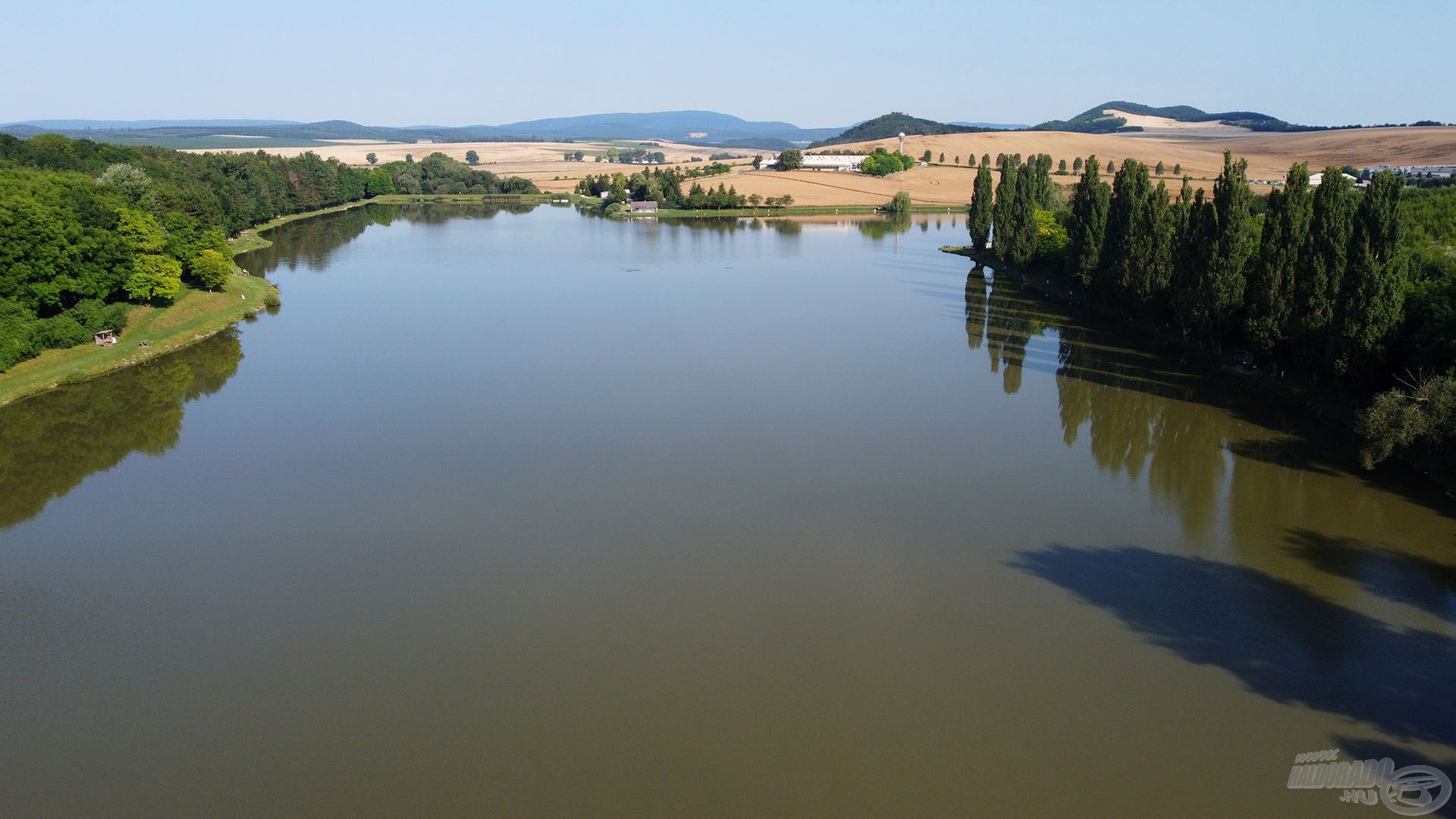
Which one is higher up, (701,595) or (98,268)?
(98,268)

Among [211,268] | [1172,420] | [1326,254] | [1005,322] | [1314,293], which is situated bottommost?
[1172,420]

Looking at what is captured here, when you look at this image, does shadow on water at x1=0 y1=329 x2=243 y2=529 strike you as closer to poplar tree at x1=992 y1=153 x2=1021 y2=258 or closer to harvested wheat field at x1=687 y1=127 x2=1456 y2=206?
poplar tree at x1=992 y1=153 x2=1021 y2=258

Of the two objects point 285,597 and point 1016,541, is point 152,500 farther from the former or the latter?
point 1016,541

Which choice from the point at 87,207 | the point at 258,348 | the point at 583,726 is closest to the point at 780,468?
the point at 583,726

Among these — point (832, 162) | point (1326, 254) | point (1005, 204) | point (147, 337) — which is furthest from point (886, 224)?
point (147, 337)

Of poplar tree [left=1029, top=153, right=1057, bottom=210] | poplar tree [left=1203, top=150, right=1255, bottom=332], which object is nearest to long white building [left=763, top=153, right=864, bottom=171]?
poplar tree [left=1029, top=153, right=1057, bottom=210]

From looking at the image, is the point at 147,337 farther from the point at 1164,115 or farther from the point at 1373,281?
the point at 1164,115

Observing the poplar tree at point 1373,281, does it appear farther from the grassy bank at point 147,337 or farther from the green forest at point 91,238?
the green forest at point 91,238
